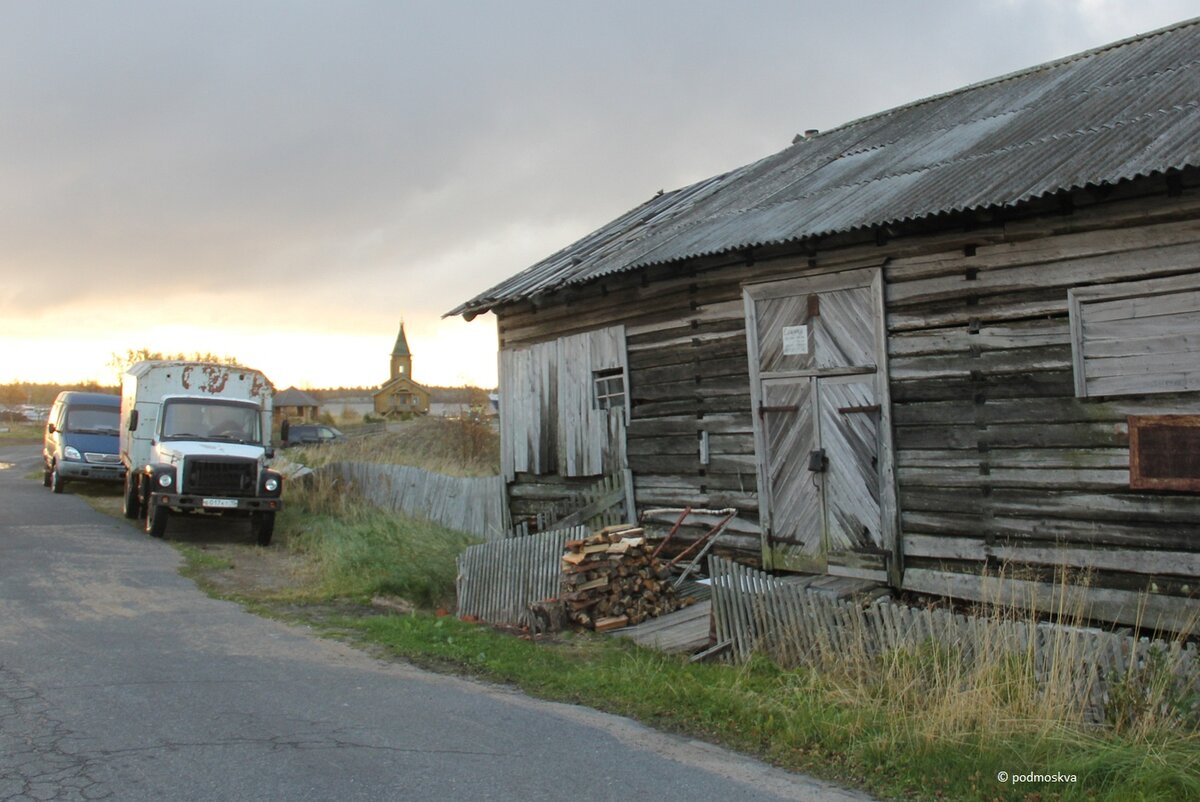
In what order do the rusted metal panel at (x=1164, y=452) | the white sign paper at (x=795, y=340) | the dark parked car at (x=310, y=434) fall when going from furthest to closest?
the dark parked car at (x=310, y=434) → the white sign paper at (x=795, y=340) → the rusted metal panel at (x=1164, y=452)

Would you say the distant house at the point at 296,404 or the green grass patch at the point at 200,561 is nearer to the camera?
the green grass patch at the point at 200,561

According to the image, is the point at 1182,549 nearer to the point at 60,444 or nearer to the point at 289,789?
the point at 289,789

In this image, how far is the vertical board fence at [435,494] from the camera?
1531 centimetres

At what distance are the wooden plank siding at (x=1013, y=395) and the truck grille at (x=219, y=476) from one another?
→ 8.99 metres

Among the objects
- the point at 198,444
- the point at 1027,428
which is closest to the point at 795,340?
the point at 1027,428

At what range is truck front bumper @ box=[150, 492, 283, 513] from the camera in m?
15.5

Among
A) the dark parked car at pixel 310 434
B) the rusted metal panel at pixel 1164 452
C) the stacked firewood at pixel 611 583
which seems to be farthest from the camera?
the dark parked car at pixel 310 434

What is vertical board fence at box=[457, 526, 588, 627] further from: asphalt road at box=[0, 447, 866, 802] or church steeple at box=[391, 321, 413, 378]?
church steeple at box=[391, 321, 413, 378]

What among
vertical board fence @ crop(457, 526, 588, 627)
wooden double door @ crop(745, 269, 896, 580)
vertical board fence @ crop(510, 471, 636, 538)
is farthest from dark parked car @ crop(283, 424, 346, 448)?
wooden double door @ crop(745, 269, 896, 580)

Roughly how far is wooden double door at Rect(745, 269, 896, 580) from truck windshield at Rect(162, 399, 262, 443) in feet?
34.7

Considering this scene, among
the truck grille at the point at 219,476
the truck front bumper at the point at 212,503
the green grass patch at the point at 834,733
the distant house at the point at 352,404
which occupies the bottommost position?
the green grass patch at the point at 834,733

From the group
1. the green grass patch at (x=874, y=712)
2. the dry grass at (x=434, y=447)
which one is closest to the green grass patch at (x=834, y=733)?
the green grass patch at (x=874, y=712)

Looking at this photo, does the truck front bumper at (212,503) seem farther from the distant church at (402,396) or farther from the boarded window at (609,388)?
the distant church at (402,396)

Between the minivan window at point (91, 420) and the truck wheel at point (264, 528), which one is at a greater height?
the minivan window at point (91, 420)
